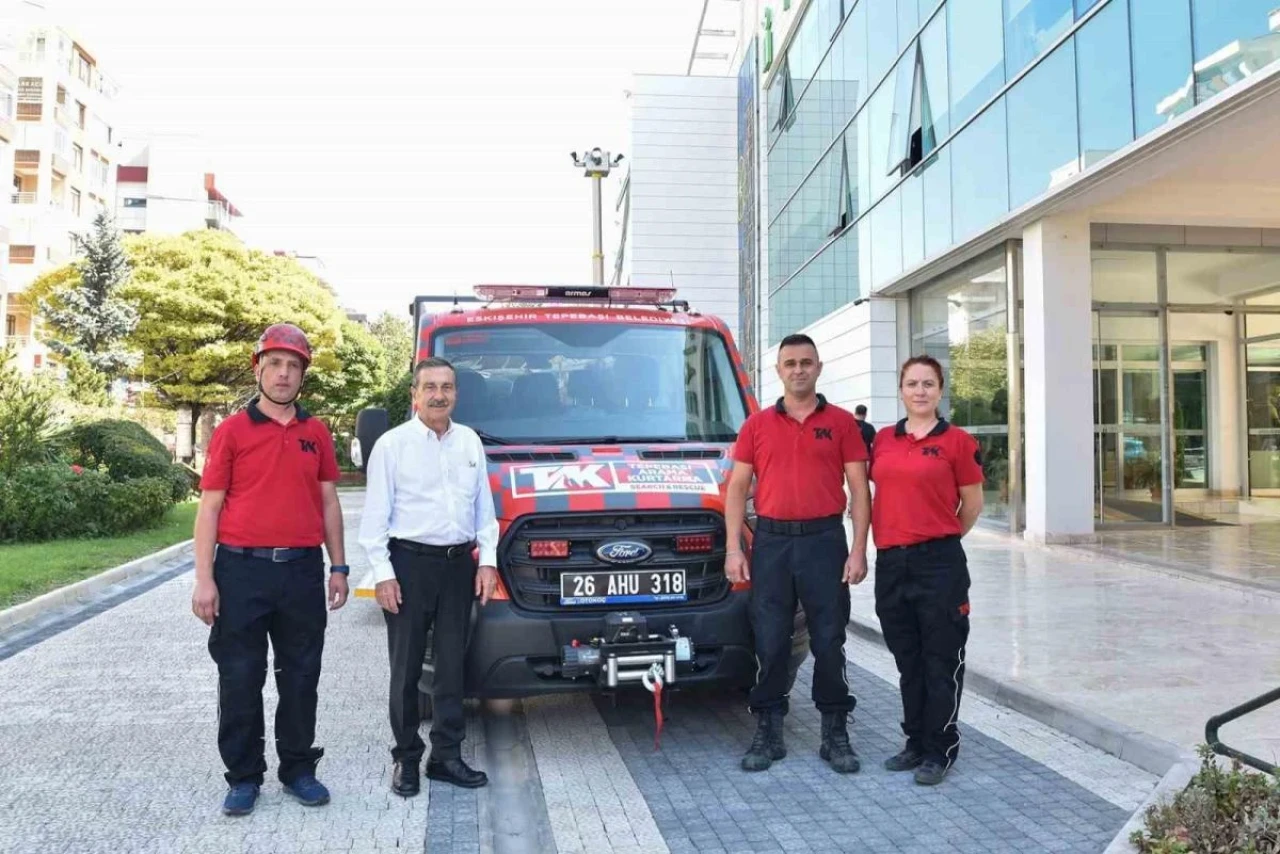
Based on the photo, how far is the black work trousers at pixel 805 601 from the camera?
15.6ft

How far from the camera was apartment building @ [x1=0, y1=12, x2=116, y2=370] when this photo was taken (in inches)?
1976

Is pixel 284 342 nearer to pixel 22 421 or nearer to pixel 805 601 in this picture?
pixel 805 601

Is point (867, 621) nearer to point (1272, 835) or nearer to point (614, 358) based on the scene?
point (614, 358)

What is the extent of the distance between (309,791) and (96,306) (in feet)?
118

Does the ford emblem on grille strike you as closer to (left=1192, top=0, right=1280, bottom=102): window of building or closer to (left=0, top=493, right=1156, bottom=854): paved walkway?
(left=0, top=493, right=1156, bottom=854): paved walkway

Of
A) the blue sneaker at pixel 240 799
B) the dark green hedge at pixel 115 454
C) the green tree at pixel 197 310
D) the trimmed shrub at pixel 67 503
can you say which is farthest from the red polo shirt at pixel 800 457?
the green tree at pixel 197 310

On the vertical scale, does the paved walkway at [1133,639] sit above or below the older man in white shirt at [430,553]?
below

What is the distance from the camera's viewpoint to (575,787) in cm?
461

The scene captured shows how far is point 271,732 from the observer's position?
5.55m

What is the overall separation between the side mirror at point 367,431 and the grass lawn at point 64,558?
568cm

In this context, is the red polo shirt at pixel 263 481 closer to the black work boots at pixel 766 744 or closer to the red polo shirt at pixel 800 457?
the red polo shirt at pixel 800 457

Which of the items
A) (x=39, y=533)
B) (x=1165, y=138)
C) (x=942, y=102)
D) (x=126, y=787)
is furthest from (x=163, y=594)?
(x=942, y=102)

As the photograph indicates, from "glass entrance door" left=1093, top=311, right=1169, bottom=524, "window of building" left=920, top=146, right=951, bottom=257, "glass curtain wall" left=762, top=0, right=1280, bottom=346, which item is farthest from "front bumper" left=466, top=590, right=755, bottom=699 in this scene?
"window of building" left=920, top=146, right=951, bottom=257

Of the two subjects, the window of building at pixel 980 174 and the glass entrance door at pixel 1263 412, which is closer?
the window of building at pixel 980 174
